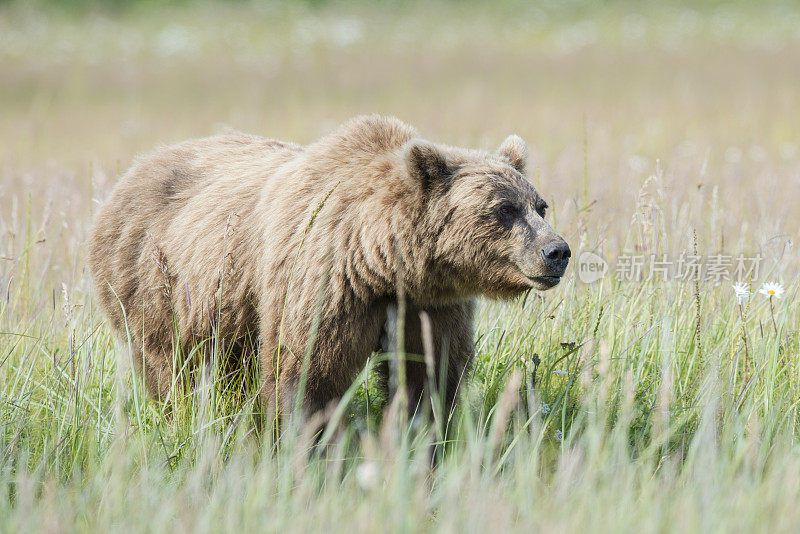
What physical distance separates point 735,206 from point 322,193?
4.88 meters

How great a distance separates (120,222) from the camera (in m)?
4.80

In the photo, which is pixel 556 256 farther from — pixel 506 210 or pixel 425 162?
pixel 425 162

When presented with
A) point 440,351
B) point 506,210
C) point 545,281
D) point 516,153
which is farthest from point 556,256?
point 516,153

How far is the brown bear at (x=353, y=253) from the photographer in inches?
149

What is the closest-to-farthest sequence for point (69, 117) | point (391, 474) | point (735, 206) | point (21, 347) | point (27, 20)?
point (391, 474) → point (21, 347) → point (735, 206) → point (69, 117) → point (27, 20)

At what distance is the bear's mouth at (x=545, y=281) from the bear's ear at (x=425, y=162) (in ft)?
2.05

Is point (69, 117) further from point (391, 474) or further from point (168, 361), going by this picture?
point (391, 474)

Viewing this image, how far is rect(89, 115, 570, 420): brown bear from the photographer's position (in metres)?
3.79

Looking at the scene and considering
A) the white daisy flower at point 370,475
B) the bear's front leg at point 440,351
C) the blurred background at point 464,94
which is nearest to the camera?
the white daisy flower at point 370,475

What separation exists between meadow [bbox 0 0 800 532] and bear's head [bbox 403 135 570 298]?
44cm

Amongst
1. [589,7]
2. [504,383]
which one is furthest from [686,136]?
[589,7]

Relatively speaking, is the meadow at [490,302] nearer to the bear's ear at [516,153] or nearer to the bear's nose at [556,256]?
the bear's nose at [556,256]

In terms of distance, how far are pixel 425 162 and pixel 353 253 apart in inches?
20.3

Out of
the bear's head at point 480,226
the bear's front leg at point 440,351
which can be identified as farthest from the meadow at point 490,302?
the bear's head at point 480,226
